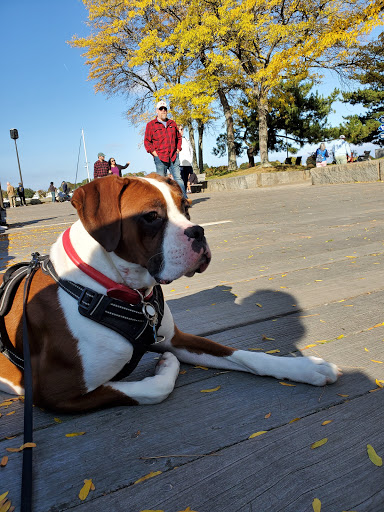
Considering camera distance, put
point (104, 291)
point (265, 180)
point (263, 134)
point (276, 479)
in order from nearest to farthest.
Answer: point (276, 479)
point (104, 291)
point (265, 180)
point (263, 134)

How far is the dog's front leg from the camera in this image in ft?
6.69

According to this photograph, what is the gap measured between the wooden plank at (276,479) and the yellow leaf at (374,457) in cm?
2

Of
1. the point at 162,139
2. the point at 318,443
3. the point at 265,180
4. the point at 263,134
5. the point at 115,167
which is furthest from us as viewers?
the point at 263,134

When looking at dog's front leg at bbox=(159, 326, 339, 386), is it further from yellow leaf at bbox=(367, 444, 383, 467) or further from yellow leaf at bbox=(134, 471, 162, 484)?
yellow leaf at bbox=(134, 471, 162, 484)

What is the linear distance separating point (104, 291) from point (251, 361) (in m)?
0.81

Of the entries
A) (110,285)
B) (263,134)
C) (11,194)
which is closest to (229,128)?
(263,134)

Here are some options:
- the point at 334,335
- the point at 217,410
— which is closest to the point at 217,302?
the point at 334,335

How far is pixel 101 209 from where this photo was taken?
6.51 ft

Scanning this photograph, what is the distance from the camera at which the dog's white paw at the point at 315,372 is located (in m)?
2.01

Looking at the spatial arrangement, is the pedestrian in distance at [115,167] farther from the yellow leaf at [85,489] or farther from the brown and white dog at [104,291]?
the yellow leaf at [85,489]

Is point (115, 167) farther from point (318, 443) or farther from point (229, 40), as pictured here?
point (318, 443)

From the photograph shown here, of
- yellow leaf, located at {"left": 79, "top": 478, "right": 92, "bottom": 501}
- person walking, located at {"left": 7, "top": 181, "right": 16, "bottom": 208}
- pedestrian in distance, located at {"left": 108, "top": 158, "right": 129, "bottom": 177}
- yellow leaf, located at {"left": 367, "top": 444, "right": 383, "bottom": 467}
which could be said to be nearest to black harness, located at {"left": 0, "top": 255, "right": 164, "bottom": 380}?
yellow leaf, located at {"left": 79, "top": 478, "right": 92, "bottom": 501}

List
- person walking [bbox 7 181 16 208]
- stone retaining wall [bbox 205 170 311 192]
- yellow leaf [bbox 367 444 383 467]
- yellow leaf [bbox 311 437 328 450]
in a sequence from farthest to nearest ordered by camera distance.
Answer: person walking [bbox 7 181 16 208]
stone retaining wall [bbox 205 170 311 192]
yellow leaf [bbox 311 437 328 450]
yellow leaf [bbox 367 444 383 467]

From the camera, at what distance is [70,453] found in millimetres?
1656
